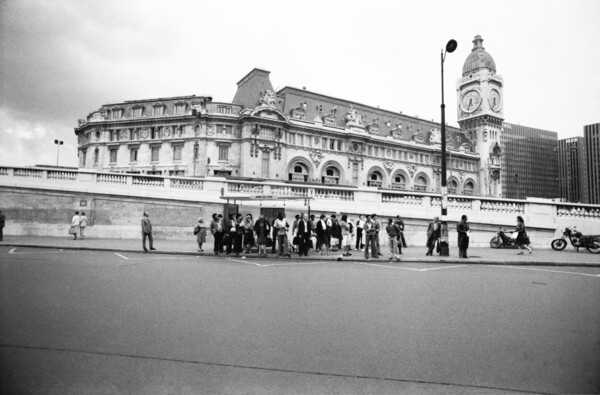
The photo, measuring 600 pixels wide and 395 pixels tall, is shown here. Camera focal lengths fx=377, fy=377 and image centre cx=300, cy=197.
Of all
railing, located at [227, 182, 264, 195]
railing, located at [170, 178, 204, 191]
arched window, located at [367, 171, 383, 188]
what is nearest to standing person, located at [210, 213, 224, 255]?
railing, located at [227, 182, 264, 195]

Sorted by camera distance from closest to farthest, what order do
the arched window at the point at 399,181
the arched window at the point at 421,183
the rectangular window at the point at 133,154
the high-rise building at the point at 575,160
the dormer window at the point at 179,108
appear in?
the high-rise building at the point at 575,160
the dormer window at the point at 179,108
the rectangular window at the point at 133,154
the arched window at the point at 399,181
the arched window at the point at 421,183

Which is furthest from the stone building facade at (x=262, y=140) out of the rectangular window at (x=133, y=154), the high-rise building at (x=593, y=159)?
the high-rise building at (x=593, y=159)

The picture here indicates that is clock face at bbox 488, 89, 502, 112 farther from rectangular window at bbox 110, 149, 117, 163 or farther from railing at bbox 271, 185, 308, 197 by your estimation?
railing at bbox 271, 185, 308, 197

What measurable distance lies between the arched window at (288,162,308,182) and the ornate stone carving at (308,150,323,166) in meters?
1.72

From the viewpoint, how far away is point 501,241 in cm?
1989

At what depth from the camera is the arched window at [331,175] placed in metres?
58.3

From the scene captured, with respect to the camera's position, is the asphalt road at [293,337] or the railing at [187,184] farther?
the railing at [187,184]

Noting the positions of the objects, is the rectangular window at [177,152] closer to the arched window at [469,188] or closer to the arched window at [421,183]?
the arched window at [421,183]

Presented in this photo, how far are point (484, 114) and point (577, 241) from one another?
241 ft

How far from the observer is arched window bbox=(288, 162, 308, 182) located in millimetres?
54969

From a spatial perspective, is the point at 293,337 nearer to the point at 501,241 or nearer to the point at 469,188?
the point at 501,241

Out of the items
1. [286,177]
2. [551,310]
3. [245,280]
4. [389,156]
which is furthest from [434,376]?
[389,156]

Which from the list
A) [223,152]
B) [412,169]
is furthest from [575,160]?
[412,169]

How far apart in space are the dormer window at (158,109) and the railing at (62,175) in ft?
109
